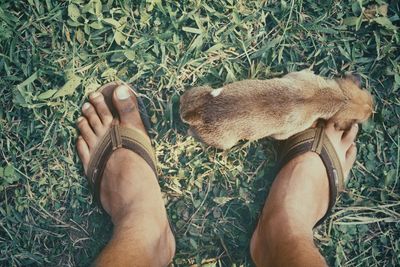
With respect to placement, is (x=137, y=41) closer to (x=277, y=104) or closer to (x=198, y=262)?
(x=277, y=104)

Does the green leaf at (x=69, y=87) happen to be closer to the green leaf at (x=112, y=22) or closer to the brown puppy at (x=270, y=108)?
the green leaf at (x=112, y=22)

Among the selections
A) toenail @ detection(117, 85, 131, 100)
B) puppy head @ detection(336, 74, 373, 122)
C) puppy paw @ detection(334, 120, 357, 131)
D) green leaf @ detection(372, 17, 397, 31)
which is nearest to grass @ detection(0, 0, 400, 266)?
green leaf @ detection(372, 17, 397, 31)

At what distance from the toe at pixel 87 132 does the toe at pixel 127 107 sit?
0.83ft

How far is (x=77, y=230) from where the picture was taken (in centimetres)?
418

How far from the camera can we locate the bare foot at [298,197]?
3748 mm

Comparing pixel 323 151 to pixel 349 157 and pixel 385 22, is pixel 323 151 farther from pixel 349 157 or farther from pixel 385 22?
pixel 385 22

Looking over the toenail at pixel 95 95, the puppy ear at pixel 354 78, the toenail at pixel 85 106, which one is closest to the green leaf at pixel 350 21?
the puppy ear at pixel 354 78

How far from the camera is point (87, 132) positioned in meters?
4.15

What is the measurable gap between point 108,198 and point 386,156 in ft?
7.00

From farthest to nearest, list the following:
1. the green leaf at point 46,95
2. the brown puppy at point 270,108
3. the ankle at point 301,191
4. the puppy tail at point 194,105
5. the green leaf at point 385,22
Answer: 1. the green leaf at point 46,95
2. the green leaf at point 385,22
3. the ankle at point 301,191
4. the puppy tail at point 194,105
5. the brown puppy at point 270,108

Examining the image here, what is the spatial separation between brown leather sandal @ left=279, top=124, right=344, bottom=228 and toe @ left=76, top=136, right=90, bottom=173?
1.55 metres

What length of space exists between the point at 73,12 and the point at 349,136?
7.41 feet

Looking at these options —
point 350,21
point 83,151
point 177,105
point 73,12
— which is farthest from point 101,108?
point 350,21

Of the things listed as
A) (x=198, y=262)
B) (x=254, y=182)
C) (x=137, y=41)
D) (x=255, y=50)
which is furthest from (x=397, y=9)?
(x=198, y=262)
